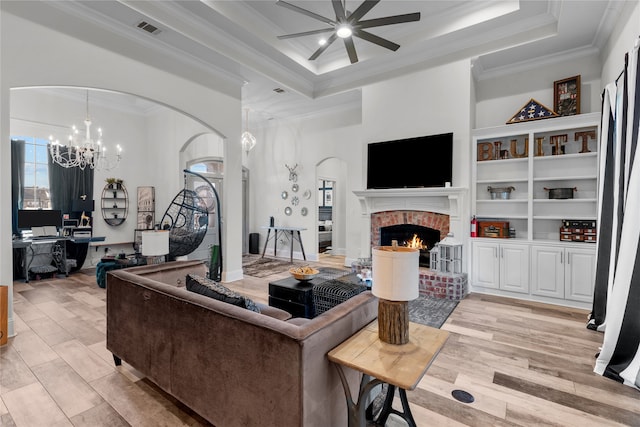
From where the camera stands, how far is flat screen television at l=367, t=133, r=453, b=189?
491 centimetres

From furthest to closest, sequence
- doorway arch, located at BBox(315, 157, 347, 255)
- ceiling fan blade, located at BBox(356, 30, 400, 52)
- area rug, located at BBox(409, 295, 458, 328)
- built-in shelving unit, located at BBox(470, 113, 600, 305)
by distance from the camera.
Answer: doorway arch, located at BBox(315, 157, 347, 255) < built-in shelving unit, located at BBox(470, 113, 600, 305) < area rug, located at BBox(409, 295, 458, 328) < ceiling fan blade, located at BBox(356, 30, 400, 52)

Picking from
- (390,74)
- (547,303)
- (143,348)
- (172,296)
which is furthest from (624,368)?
(390,74)

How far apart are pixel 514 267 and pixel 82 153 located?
7638 millimetres

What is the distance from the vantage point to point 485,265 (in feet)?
15.1

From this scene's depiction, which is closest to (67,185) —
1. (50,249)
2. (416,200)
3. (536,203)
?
(50,249)

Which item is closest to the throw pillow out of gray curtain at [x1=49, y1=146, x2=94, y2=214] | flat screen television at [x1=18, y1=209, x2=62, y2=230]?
flat screen television at [x1=18, y1=209, x2=62, y2=230]

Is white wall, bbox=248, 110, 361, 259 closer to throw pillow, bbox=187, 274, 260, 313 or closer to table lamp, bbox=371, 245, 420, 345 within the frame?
throw pillow, bbox=187, 274, 260, 313

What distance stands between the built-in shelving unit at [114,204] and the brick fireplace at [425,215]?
557 cm

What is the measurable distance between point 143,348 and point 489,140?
514 centimetres

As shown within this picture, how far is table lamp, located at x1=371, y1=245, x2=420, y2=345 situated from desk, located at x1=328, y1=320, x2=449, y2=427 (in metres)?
0.07

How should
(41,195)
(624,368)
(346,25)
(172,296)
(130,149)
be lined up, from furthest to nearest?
1. (130,149)
2. (41,195)
3. (346,25)
4. (624,368)
5. (172,296)

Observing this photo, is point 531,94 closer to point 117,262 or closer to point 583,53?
point 583,53

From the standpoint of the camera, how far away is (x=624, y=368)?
2369mm

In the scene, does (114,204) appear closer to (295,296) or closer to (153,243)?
(153,243)
